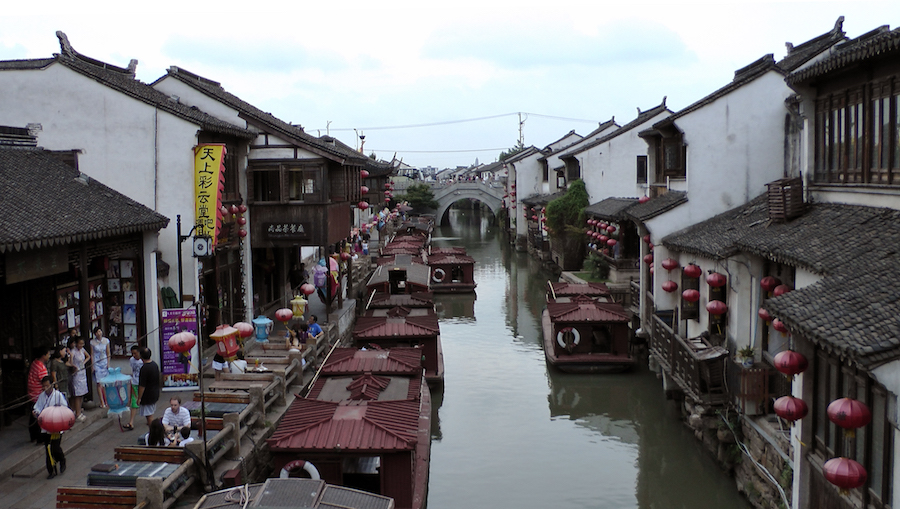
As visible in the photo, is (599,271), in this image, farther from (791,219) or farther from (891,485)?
(891,485)

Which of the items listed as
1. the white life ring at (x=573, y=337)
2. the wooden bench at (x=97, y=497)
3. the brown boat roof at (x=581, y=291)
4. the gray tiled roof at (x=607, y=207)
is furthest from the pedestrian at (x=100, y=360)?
the gray tiled roof at (x=607, y=207)

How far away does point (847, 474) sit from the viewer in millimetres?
8234

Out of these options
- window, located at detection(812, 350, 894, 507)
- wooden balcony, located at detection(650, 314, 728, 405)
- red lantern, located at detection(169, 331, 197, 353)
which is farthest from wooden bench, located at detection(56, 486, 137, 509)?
wooden balcony, located at detection(650, 314, 728, 405)

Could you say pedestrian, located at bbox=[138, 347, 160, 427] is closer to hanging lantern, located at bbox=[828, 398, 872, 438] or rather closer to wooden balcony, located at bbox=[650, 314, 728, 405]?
wooden balcony, located at bbox=[650, 314, 728, 405]

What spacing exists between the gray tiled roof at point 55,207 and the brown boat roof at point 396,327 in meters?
6.76

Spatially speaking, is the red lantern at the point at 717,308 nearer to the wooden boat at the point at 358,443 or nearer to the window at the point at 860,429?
the window at the point at 860,429

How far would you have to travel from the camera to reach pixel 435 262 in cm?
3919

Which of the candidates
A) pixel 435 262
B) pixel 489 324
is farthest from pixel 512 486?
pixel 435 262

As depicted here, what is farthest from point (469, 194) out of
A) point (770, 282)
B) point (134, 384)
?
point (134, 384)

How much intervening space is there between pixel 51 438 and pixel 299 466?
347cm

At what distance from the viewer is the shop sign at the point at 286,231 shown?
22.0 meters

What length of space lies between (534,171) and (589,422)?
42819 millimetres

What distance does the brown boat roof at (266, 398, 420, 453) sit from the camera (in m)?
11.6

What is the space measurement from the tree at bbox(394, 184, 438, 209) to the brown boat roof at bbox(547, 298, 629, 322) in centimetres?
5942
